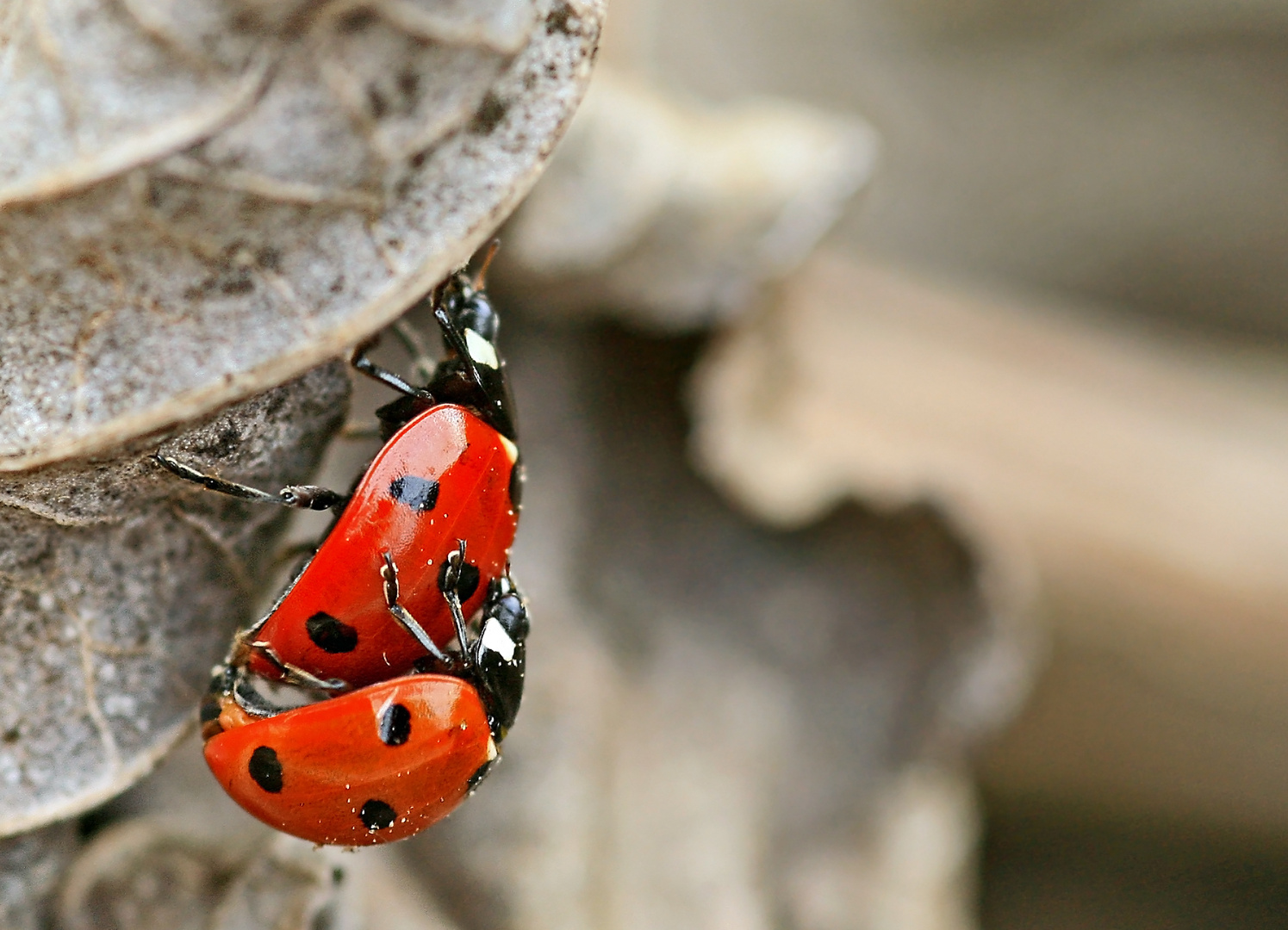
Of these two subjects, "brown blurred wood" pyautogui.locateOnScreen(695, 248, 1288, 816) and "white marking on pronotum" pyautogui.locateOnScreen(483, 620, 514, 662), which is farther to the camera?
"brown blurred wood" pyautogui.locateOnScreen(695, 248, 1288, 816)

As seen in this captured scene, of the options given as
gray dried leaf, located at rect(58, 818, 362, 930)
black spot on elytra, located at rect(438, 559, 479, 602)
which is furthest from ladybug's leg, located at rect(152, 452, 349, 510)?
gray dried leaf, located at rect(58, 818, 362, 930)

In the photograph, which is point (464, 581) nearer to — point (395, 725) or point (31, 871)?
point (395, 725)

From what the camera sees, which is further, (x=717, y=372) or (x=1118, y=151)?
(x=1118, y=151)

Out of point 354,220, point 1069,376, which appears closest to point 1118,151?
point 1069,376

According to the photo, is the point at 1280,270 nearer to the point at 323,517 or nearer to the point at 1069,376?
the point at 1069,376

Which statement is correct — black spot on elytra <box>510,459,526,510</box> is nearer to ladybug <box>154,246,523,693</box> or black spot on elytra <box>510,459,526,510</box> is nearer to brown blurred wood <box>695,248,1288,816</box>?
ladybug <box>154,246,523,693</box>

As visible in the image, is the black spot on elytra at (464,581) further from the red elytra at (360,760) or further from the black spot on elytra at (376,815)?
the black spot on elytra at (376,815)
